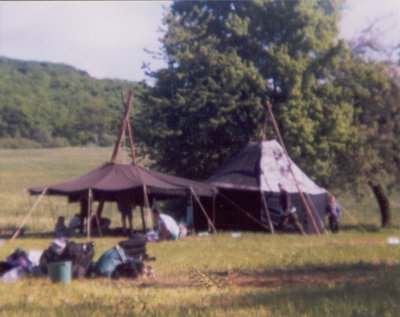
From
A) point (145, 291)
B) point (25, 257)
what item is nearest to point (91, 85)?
point (25, 257)

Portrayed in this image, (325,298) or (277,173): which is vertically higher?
(277,173)

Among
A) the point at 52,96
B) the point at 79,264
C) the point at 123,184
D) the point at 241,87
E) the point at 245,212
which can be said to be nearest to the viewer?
the point at 79,264

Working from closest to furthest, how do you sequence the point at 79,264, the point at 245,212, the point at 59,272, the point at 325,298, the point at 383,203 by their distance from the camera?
the point at 325,298 → the point at 59,272 → the point at 79,264 → the point at 245,212 → the point at 383,203

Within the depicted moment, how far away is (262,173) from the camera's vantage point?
92.6 feet

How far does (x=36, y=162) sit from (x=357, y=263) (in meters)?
44.0

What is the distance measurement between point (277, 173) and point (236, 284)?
1581cm

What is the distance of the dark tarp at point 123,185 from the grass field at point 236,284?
1728 mm

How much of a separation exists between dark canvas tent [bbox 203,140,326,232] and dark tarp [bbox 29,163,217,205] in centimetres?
188

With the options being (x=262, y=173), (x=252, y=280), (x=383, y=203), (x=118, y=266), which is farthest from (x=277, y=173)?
(x=252, y=280)

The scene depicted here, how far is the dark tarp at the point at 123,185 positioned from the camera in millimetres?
24797

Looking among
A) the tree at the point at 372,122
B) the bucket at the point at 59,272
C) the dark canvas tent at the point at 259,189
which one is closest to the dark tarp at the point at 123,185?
the dark canvas tent at the point at 259,189

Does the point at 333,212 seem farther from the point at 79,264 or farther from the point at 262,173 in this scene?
the point at 79,264

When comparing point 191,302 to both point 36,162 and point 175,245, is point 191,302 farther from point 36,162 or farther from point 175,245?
point 36,162

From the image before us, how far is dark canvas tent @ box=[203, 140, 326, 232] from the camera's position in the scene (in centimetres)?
2795
